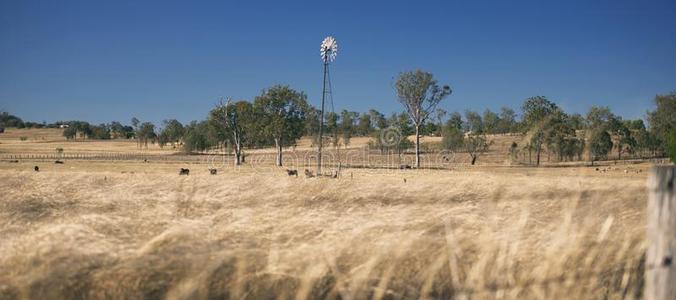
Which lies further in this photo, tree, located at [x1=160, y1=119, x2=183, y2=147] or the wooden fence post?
tree, located at [x1=160, y1=119, x2=183, y2=147]

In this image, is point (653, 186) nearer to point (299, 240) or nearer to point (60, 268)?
point (299, 240)

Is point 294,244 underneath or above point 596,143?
underneath

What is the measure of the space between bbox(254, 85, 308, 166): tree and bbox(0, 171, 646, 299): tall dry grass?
73.9 m

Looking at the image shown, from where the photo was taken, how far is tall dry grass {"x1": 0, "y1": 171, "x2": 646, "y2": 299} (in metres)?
2.59

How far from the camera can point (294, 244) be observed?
3076 millimetres

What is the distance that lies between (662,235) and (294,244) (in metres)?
2.39

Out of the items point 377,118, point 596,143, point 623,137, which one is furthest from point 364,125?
point 596,143

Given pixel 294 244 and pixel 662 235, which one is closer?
pixel 294 244

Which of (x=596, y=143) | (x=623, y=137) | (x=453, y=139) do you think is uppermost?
(x=623, y=137)

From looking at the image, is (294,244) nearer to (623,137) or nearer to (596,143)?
(596,143)

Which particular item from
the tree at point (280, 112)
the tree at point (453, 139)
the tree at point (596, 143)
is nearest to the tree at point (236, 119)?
the tree at point (280, 112)

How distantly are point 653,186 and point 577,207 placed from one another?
1399mm

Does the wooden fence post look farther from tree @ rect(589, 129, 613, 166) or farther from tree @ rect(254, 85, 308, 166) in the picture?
tree @ rect(254, 85, 308, 166)

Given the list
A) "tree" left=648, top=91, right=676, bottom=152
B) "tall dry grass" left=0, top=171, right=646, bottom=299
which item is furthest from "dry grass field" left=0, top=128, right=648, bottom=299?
"tree" left=648, top=91, right=676, bottom=152
